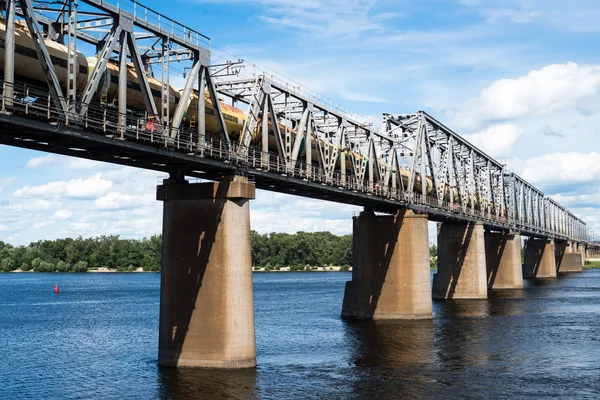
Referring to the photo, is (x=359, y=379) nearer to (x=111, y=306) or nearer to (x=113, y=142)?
(x=113, y=142)

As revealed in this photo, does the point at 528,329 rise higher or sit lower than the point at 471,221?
lower

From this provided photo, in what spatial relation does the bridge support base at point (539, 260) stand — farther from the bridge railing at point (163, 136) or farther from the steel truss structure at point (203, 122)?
the bridge railing at point (163, 136)

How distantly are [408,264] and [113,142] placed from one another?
3864cm

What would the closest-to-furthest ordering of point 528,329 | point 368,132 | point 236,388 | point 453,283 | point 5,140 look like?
point 5,140 → point 236,388 → point 528,329 → point 368,132 → point 453,283

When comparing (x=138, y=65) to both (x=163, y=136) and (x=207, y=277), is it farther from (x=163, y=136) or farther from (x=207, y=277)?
(x=207, y=277)

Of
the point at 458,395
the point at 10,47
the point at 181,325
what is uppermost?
the point at 10,47

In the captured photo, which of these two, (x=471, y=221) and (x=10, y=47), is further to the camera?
(x=471, y=221)

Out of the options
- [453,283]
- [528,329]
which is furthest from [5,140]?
[453,283]

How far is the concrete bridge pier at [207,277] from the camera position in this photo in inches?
1489

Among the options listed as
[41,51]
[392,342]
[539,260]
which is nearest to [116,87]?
[41,51]

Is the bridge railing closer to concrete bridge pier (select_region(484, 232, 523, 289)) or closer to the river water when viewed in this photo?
the river water

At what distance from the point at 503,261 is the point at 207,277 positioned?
3375 inches

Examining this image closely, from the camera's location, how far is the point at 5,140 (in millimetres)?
29953

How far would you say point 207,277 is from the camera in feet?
126
